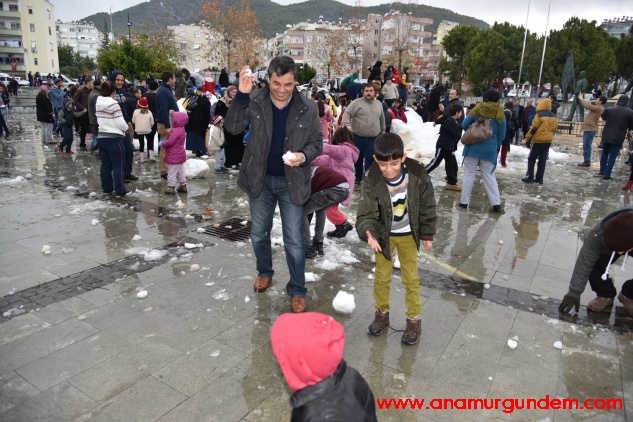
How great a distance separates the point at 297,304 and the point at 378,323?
78cm

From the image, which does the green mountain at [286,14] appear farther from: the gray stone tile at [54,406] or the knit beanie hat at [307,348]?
the knit beanie hat at [307,348]

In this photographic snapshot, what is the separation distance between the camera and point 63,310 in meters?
3.98

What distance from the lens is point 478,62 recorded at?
4694cm

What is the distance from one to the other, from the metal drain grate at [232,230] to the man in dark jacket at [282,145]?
2.04 metres

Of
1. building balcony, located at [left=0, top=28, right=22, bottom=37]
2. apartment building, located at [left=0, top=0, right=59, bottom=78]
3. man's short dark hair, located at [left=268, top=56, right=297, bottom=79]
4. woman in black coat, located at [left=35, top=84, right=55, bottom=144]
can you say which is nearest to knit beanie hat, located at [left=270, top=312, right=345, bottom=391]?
man's short dark hair, located at [left=268, top=56, right=297, bottom=79]

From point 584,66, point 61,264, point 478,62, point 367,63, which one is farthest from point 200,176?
point 367,63

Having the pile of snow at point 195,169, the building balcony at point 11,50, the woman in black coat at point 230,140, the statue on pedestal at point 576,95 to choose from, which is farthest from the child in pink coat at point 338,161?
the building balcony at point 11,50

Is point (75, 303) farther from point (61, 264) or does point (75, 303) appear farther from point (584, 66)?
point (584, 66)

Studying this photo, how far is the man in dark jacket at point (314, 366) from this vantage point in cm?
158

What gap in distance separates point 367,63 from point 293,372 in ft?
214

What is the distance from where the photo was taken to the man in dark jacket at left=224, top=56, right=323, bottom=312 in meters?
3.79

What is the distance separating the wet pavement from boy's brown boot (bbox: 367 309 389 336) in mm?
67

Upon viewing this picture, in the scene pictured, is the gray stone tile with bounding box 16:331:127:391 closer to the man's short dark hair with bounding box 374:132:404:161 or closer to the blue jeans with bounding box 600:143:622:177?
the man's short dark hair with bounding box 374:132:404:161

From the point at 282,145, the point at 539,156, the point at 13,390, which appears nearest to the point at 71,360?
the point at 13,390
